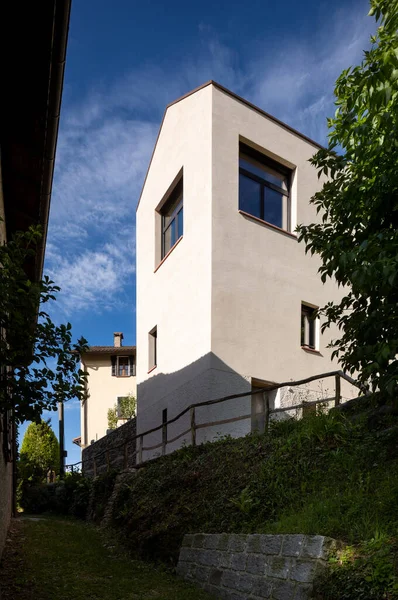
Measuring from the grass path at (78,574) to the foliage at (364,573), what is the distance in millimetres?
2090

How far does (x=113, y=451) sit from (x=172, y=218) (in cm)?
917

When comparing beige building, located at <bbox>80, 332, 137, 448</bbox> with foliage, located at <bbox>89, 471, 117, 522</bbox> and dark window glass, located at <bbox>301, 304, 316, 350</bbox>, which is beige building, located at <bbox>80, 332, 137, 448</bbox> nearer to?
foliage, located at <bbox>89, 471, 117, 522</bbox>

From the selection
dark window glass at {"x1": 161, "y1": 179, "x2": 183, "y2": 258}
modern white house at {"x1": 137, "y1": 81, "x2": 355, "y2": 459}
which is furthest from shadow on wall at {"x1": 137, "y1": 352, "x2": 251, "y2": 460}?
dark window glass at {"x1": 161, "y1": 179, "x2": 183, "y2": 258}

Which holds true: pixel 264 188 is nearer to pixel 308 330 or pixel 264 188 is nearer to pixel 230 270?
pixel 230 270

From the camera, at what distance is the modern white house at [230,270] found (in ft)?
44.0

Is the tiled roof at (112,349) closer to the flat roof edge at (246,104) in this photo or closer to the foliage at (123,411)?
the foliage at (123,411)

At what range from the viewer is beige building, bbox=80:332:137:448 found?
117 ft

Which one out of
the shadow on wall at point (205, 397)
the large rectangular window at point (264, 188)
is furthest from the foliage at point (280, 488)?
the large rectangular window at point (264, 188)

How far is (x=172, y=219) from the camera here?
17203mm

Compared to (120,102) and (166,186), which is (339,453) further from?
(166,186)

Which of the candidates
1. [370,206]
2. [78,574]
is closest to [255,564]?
[78,574]

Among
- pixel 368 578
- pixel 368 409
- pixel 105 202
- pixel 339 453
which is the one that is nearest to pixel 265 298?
pixel 105 202

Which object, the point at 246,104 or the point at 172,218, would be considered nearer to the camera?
the point at 246,104

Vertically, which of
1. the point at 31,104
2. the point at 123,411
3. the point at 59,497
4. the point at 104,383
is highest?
the point at 31,104
